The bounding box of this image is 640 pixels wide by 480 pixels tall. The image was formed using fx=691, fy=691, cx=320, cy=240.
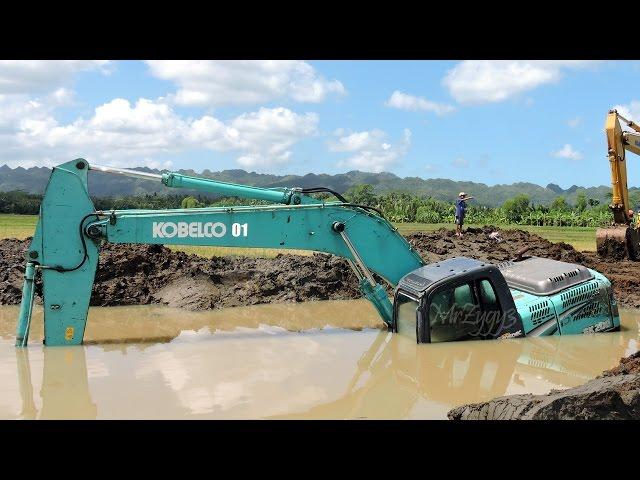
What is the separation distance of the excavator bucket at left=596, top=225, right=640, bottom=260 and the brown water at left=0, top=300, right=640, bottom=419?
729cm

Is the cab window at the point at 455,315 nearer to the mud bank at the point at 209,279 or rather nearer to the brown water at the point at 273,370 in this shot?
the brown water at the point at 273,370

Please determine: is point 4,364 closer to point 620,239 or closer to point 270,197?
point 270,197

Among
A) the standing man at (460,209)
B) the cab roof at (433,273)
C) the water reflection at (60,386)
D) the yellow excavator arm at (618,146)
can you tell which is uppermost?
the yellow excavator arm at (618,146)

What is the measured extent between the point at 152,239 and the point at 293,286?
16.7 ft

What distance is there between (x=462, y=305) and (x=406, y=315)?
0.80 metres

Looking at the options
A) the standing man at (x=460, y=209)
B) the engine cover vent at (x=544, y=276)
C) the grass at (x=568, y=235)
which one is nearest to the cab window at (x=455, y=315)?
the engine cover vent at (x=544, y=276)

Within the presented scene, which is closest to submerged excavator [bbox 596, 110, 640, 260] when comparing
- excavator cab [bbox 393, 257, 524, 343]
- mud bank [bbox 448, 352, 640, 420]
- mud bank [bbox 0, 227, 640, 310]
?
mud bank [bbox 0, 227, 640, 310]

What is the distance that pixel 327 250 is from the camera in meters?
9.55

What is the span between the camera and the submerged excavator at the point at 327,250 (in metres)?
8.52

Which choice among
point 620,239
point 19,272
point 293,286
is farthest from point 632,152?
point 19,272

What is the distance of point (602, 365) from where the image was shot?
843 centimetres

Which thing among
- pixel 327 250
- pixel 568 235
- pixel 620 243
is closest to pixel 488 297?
pixel 327 250

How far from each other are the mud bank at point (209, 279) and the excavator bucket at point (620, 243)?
68.4 inches

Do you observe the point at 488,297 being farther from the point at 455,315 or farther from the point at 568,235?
the point at 568,235
